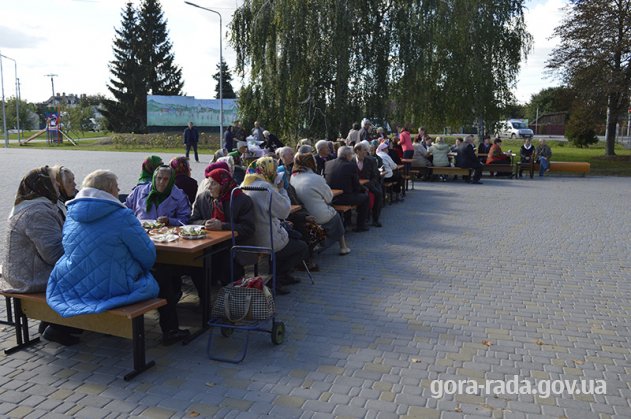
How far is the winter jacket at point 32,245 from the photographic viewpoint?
4496 millimetres

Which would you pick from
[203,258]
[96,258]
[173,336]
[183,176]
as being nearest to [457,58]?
[183,176]

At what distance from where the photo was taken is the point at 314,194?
7.61 metres

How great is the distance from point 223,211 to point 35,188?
5.76 feet

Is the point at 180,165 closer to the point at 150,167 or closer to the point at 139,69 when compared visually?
the point at 150,167

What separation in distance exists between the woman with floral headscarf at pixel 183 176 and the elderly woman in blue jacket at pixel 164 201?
71 centimetres

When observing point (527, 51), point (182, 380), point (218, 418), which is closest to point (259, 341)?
point (182, 380)

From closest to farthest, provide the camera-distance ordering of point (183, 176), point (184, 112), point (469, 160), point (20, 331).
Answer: point (20, 331) < point (183, 176) < point (469, 160) < point (184, 112)

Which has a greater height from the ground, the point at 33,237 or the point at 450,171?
the point at 33,237

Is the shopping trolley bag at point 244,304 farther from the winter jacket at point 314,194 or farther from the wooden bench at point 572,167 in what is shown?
the wooden bench at point 572,167

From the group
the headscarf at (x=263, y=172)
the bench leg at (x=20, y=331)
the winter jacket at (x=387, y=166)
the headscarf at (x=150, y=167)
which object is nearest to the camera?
the bench leg at (x=20, y=331)

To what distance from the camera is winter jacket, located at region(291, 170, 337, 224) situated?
24.9ft

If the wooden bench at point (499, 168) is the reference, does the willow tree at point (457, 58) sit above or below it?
above

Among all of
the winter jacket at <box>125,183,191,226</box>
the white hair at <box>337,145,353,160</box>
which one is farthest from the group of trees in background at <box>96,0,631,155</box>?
the winter jacket at <box>125,183,191,226</box>

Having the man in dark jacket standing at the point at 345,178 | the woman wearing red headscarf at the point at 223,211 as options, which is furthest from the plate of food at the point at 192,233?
the man in dark jacket standing at the point at 345,178
